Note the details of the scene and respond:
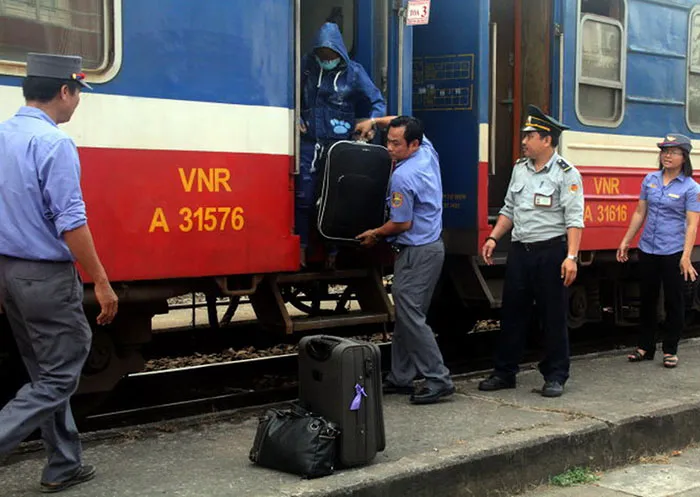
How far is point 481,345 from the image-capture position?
8891 mm

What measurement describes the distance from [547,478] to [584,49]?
4068 mm

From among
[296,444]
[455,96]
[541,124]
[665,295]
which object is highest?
[455,96]

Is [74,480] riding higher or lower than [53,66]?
lower

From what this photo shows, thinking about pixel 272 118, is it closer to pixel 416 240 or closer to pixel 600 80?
pixel 416 240

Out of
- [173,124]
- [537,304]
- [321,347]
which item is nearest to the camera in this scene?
[321,347]

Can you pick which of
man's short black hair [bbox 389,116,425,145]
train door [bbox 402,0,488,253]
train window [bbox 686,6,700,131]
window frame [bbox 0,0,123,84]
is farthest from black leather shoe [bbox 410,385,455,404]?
train window [bbox 686,6,700,131]

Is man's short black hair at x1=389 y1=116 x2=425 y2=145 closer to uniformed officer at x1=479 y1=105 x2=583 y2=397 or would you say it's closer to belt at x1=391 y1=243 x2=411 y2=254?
belt at x1=391 y1=243 x2=411 y2=254

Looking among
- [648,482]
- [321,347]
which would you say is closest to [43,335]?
[321,347]

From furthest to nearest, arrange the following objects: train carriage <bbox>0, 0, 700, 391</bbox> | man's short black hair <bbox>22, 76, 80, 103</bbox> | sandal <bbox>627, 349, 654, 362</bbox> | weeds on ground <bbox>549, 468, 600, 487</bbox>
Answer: sandal <bbox>627, 349, 654, 362</bbox>, train carriage <bbox>0, 0, 700, 391</bbox>, weeds on ground <bbox>549, 468, 600, 487</bbox>, man's short black hair <bbox>22, 76, 80, 103</bbox>

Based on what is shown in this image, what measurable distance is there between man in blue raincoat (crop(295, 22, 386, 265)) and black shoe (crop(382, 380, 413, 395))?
933 mm

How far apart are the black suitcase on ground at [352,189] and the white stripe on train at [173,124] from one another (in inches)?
11.7

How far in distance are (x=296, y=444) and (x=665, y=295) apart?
4.02 m

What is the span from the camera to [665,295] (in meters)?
7.27

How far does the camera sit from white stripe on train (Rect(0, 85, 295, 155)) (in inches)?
194
